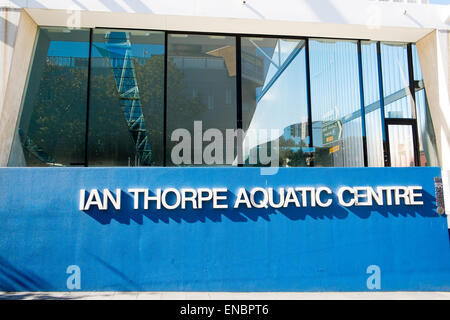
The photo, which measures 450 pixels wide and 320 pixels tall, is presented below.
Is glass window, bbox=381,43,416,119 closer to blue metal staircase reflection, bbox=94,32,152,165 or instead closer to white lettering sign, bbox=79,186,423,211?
white lettering sign, bbox=79,186,423,211

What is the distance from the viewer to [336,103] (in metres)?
9.32

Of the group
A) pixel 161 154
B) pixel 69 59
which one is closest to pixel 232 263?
pixel 161 154

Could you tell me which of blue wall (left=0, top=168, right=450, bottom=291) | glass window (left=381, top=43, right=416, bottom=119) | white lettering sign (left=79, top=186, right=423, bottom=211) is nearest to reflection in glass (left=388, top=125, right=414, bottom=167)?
glass window (left=381, top=43, right=416, bottom=119)

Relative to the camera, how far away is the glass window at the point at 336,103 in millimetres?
9148

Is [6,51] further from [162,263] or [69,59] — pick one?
[162,263]

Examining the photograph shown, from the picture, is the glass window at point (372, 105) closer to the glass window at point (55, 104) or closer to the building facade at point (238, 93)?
the building facade at point (238, 93)

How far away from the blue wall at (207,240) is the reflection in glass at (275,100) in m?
1.48

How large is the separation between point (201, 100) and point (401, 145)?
515 centimetres

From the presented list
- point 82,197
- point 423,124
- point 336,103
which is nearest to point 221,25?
point 336,103

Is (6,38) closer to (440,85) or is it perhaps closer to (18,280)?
(18,280)

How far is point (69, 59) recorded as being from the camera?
28.5ft

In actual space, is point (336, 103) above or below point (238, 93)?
below

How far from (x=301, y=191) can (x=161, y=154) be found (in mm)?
3279

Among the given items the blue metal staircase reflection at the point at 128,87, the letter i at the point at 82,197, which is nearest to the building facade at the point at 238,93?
the blue metal staircase reflection at the point at 128,87
